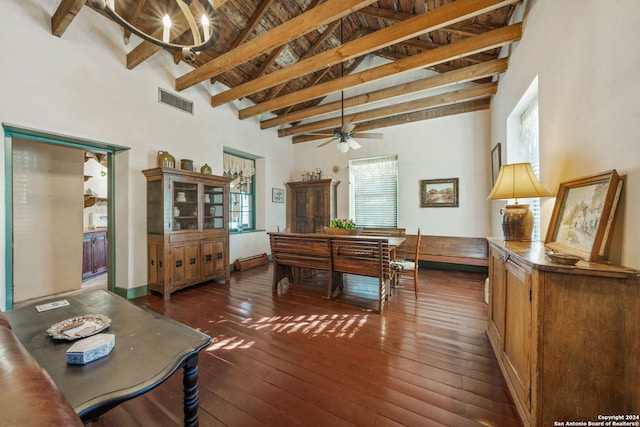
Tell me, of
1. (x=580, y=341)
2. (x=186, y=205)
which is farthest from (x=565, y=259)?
(x=186, y=205)

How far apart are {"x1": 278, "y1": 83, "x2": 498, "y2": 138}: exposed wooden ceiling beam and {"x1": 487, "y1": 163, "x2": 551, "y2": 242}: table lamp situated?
313cm

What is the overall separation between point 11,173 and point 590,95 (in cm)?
514

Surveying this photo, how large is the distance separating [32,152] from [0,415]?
4.73 m

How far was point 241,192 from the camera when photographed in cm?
581

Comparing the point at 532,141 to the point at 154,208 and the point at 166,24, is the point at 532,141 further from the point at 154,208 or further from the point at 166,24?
the point at 154,208

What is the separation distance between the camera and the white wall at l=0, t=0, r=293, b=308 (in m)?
2.66

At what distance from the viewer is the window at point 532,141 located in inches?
102

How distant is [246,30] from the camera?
3879 mm

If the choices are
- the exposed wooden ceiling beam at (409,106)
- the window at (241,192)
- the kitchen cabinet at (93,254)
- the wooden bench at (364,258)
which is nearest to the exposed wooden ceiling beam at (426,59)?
the exposed wooden ceiling beam at (409,106)

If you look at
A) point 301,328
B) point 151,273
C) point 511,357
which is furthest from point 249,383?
point 151,273

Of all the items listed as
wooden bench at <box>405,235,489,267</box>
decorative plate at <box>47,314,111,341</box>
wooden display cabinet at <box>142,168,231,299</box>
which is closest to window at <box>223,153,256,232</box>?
wooden display cabinet at <box>142,168,231,299</box>

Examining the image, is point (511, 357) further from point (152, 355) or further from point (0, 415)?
point (0, 415)

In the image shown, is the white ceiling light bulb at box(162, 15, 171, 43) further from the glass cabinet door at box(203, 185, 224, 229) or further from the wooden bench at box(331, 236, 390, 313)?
the glass cabinet door at box(203, 185, 224, 229)

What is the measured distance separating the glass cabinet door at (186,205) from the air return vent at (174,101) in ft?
4.51
